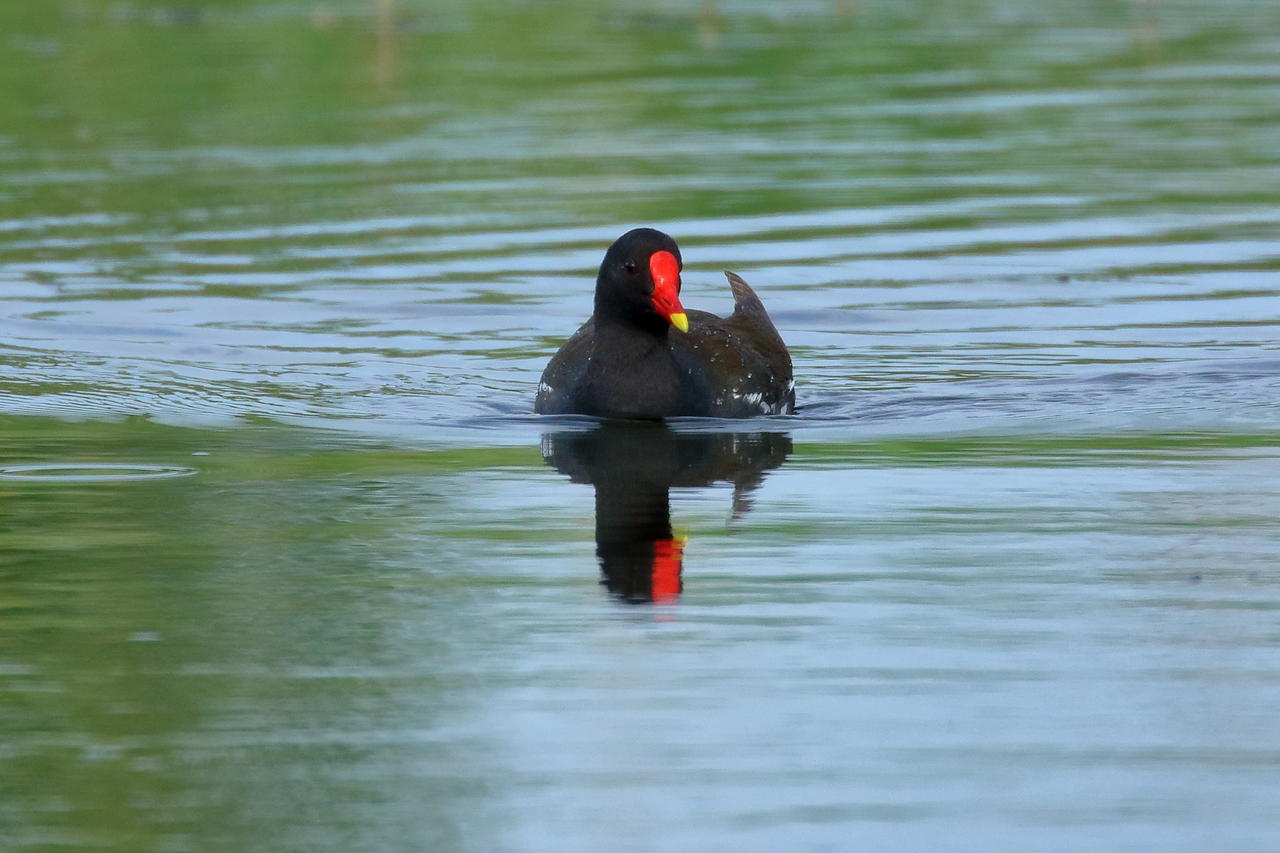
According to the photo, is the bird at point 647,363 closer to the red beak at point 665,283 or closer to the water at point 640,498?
the red beak at point 665,283

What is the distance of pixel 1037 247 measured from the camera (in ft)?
51.6

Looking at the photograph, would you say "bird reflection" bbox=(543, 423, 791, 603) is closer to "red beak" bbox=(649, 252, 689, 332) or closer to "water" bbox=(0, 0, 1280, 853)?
"water" bbox=(0, 0, 1280, 853)

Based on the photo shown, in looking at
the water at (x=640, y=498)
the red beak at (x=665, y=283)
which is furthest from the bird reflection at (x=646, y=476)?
the red beak at (x=665, y=283)

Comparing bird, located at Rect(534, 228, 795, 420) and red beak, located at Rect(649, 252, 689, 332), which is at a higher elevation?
red beak, located at Rect(649, 252, 689, 332)

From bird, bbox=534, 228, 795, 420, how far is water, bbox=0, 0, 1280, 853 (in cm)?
17

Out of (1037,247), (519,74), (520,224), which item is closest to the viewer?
(1037,247)

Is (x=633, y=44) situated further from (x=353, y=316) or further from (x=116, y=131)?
(x=353, y=316)

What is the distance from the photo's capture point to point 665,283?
10367 millimetres

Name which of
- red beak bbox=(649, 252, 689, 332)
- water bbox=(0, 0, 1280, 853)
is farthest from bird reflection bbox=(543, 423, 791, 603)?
red beak bbox=(649, 252, 689, 332)

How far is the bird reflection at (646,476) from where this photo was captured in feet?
24.3

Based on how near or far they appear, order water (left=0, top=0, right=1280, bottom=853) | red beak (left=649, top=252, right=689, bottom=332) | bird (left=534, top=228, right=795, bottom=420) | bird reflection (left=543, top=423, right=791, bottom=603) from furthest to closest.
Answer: bird (left=534, top=228, right=795, bottom=420) < red beak (left=649, top=252, right=689, bottom=332) < bird reflection (left=543, top=423, right=791, bottom=603) < water (left=0, top=0, right=1280, bottom=853)

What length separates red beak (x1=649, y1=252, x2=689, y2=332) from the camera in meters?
10.3

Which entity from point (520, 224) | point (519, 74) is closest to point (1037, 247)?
point (520, 224)

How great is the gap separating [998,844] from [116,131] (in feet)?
64.6
